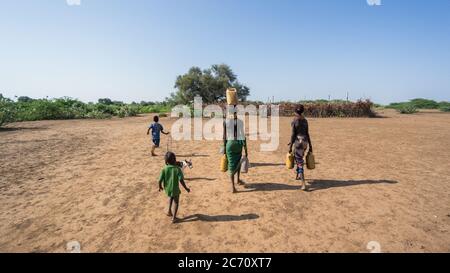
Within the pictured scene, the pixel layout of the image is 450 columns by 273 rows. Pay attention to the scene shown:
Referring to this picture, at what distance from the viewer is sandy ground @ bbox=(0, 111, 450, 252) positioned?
13.1 feet

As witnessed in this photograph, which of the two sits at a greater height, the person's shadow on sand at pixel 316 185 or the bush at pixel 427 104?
the bush at pixel 427 104

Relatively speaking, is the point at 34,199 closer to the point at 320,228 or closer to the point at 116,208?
the point at 116,208

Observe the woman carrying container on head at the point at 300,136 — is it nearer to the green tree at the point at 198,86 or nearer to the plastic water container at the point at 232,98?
the plastic water container at the point at 232,98

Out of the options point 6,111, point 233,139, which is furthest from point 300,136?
point 6,111

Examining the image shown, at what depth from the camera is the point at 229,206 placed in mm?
5172

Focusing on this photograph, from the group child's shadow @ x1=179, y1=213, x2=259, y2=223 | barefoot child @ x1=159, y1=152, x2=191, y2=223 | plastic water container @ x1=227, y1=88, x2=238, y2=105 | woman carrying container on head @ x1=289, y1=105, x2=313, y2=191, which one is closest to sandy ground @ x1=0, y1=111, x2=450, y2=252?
child's shadow @ x1=179, y1=213, x2=259, y2=223

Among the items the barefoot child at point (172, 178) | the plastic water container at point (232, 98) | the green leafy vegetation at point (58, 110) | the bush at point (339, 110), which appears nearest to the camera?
the barefoot child at point (172, 178)

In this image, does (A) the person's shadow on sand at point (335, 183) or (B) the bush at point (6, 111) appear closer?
(A) the person's shadow on sand at point (335, 183)

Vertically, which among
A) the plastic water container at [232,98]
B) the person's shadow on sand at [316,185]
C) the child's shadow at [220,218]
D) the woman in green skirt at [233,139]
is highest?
the plastic water container at [232,98]

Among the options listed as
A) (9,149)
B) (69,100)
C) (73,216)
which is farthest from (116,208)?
(69,100)

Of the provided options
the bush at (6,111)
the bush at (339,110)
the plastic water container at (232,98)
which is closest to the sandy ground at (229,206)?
the plastic water container at (232,98)

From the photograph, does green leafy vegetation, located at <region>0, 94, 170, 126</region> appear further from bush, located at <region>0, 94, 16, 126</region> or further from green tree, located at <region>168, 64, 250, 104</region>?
green tree, located at <region>168, 64, 250, 104</region>

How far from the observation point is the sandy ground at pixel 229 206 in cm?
400
